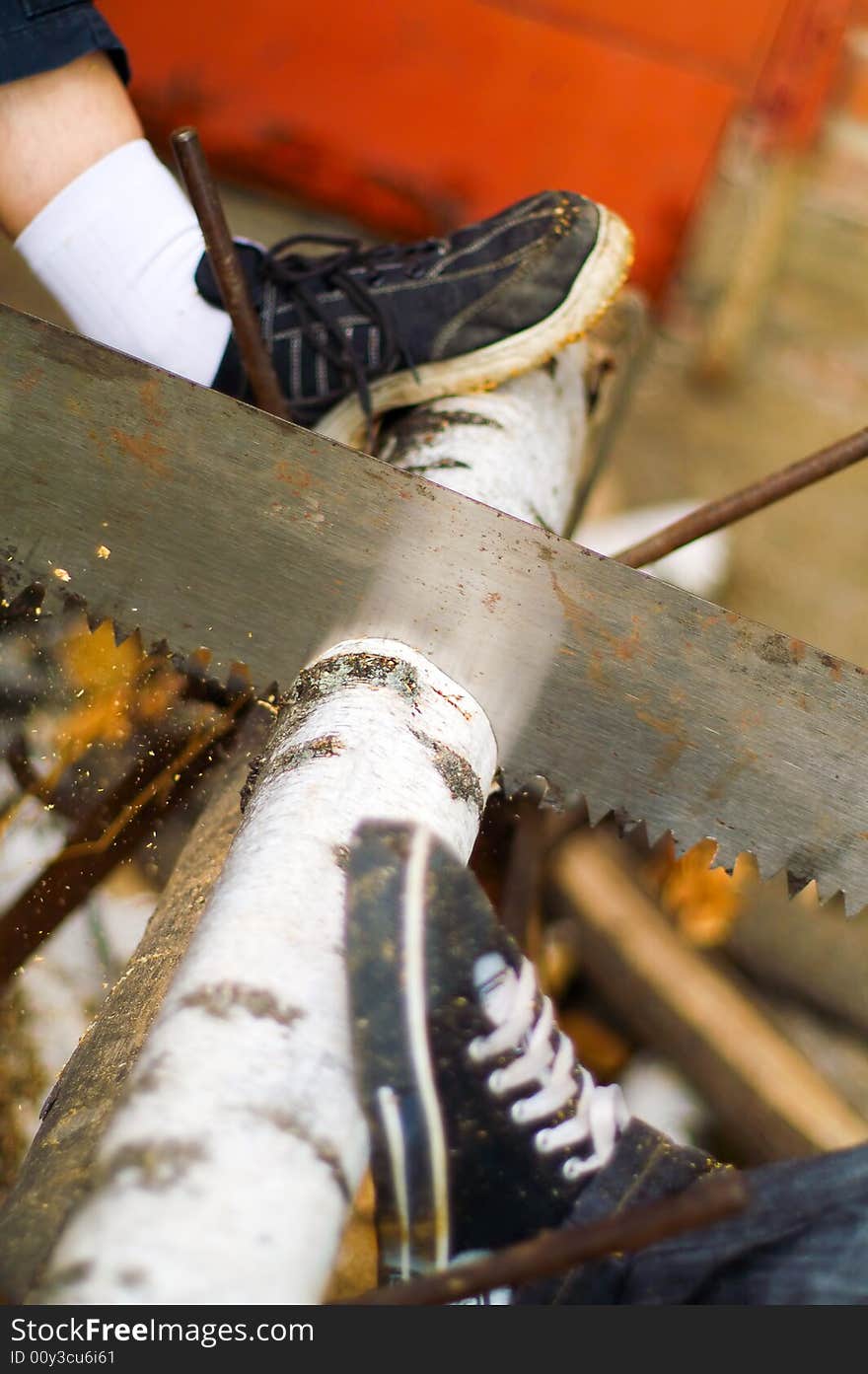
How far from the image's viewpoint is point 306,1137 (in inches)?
28.6

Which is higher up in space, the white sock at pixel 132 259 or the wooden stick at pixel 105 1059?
the white sock at pixel 132 259

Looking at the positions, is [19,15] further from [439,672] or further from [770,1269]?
[770,1269]

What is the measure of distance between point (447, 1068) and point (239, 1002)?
18 centimetres

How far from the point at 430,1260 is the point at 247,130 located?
124 inches

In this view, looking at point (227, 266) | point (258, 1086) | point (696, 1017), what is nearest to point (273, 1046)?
point (258, 1086)

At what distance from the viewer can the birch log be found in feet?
2.15

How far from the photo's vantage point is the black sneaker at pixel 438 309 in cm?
147

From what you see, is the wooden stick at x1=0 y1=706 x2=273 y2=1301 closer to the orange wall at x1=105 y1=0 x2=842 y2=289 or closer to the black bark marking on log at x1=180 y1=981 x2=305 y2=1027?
the black bark marking on log at x1=180 y1=981 x2=305 y2=1027

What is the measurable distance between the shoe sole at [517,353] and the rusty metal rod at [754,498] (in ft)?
1.03

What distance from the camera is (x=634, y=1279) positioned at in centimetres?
89

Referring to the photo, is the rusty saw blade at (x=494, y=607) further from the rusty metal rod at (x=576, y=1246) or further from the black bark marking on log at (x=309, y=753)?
the rusty metal rod at (x=576, y=1246)

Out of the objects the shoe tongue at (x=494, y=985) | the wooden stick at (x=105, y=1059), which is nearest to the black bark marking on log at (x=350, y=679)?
the wooden stick at (x=105, y=1059)

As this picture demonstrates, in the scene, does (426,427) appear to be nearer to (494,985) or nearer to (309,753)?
(309,753)

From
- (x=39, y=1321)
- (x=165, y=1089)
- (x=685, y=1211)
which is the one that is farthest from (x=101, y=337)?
(x=685, y=1211)
